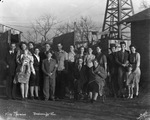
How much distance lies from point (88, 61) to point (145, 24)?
3.80 metres

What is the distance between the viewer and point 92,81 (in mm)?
6168

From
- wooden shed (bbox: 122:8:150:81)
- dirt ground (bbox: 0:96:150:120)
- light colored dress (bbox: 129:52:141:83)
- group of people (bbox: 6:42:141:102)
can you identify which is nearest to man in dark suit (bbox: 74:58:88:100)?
group of people (bbox: 6:42:141:102)

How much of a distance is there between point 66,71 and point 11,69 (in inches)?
54.2

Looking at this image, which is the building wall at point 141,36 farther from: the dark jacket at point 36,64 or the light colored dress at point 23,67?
the light colored dress at point 23,67

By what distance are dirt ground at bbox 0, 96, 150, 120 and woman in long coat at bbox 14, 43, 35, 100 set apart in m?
0.42

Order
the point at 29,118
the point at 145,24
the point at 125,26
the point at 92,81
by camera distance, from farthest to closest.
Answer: the point at 125,26
the point at 145,24
the point at 92,81
the point at 29,118

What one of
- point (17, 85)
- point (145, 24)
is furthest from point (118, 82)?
point (145, 24)

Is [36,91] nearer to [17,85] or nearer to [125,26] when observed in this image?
[17,85]

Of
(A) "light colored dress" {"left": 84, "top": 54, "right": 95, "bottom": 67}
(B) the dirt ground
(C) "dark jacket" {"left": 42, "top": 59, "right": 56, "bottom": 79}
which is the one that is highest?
(A) "light colored dress" {"left": 84, "top": 54, "right": 95, "bottom": 67}

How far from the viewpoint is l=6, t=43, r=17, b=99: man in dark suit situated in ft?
20.7

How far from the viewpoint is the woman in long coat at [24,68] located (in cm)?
619

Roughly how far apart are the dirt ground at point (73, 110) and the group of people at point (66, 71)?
37cm

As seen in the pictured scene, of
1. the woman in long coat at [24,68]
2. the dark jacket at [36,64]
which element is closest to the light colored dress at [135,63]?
the dark jacket at [36,64]

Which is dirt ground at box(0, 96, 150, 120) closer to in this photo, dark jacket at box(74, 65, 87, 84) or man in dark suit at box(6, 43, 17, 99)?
man in dark suit at box(6, 43, 17, 99)
